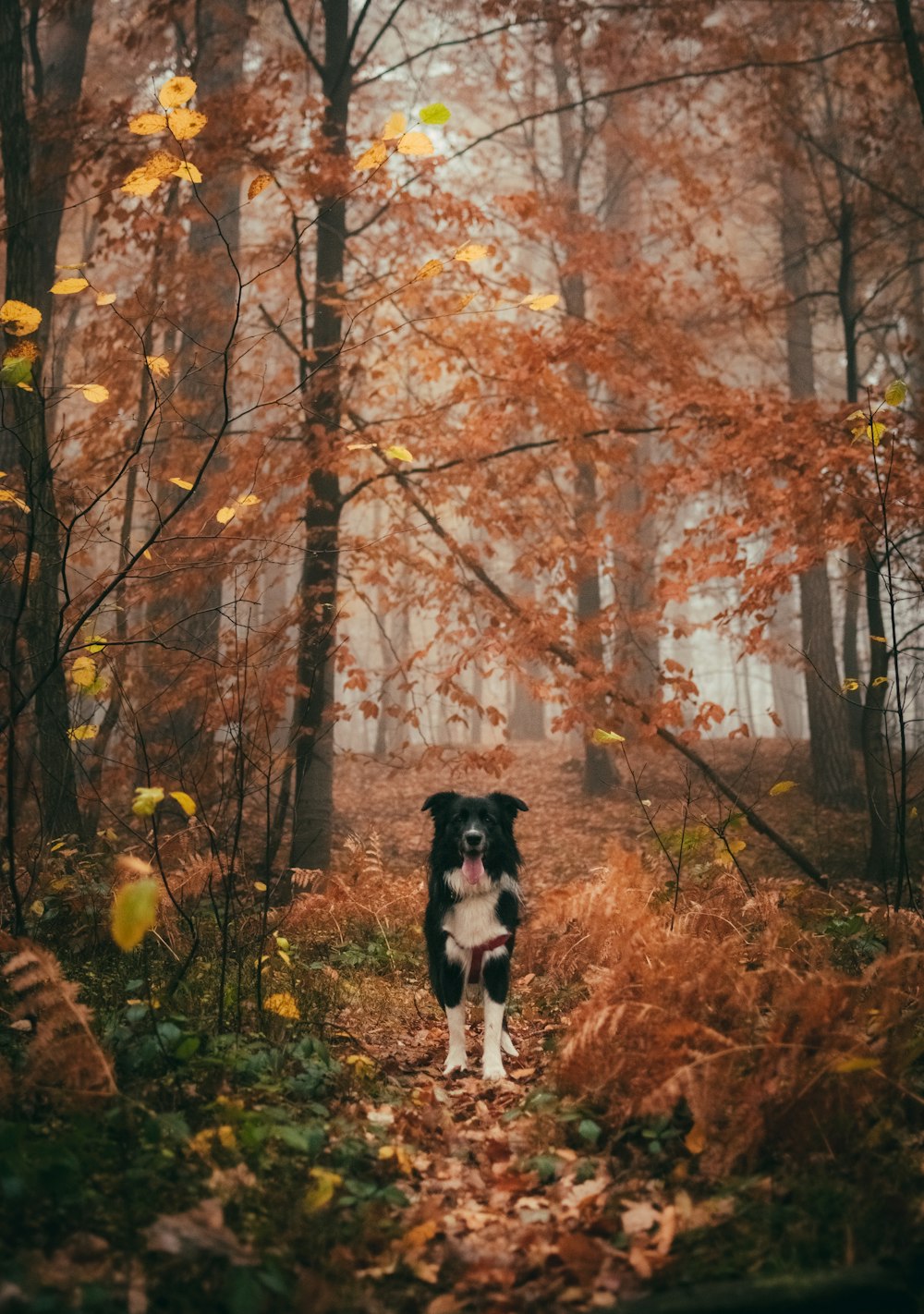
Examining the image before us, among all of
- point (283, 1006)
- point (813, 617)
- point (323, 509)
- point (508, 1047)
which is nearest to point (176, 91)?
point (323, 509)

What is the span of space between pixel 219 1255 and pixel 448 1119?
1.47 metres

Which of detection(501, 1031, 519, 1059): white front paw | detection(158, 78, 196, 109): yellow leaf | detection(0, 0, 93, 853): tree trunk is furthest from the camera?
detection(0, 0, 93, 853): tree trunk

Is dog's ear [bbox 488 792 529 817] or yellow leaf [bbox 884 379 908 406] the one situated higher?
yellow leaf [bbox 884 379 908 406]

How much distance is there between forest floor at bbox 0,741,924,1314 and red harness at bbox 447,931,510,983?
51 cm

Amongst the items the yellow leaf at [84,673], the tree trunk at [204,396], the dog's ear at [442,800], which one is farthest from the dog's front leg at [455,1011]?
the yellow leaf at [84,673]

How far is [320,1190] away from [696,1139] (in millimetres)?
1397

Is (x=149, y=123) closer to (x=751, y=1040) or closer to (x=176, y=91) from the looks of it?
(x=176, y=91)

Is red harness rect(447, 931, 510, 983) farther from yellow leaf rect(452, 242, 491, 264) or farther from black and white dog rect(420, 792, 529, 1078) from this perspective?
yellow leaf rect(452, 242, 491, 264)

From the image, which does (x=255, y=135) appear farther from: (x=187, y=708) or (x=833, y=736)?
(x=833, y=736)

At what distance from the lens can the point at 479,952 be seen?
14.9 feet

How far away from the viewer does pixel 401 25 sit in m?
13.6

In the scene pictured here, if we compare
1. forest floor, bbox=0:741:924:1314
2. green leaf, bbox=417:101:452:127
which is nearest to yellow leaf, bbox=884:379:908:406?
green leaf, bbox=417:101:452:127

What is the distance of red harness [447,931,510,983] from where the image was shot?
14.9ft

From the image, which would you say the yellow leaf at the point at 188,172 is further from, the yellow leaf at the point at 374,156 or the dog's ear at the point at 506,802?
the dog's ear at the point at 506,802
